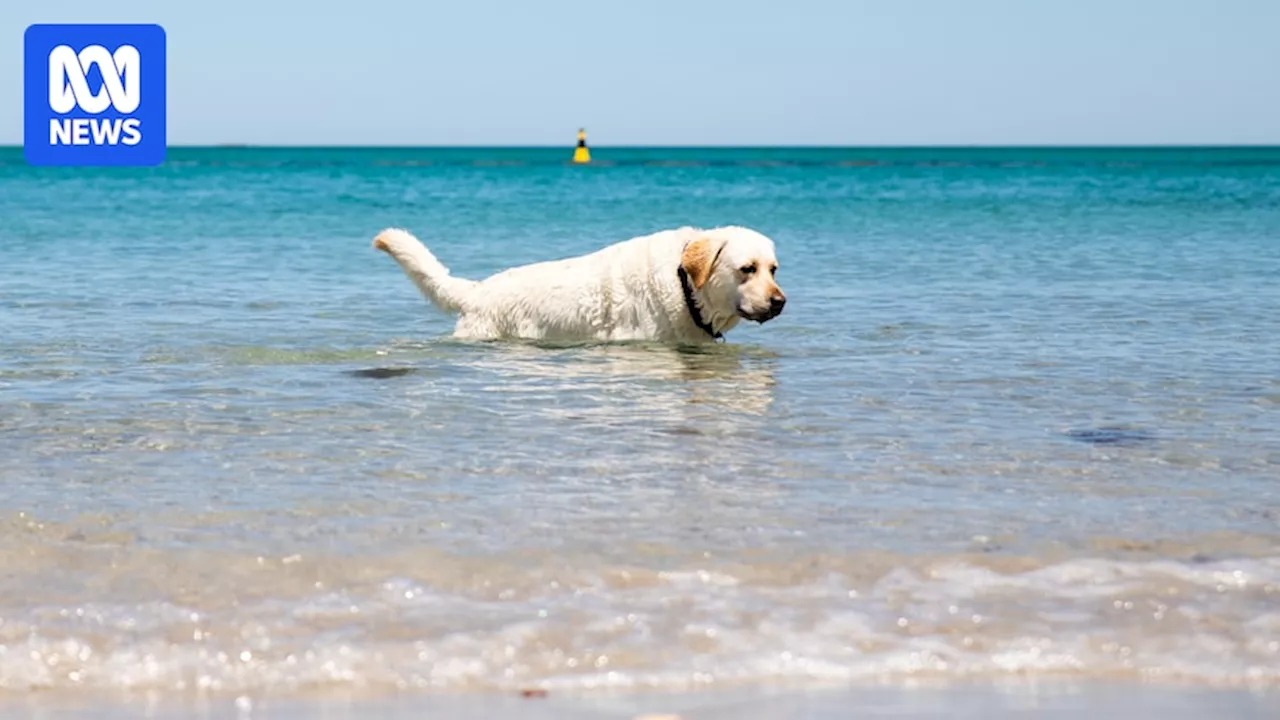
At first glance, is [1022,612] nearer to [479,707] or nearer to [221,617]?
[479,707]

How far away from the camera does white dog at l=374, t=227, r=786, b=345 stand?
373 inches

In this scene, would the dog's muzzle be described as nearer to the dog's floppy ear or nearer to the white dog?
the white dog

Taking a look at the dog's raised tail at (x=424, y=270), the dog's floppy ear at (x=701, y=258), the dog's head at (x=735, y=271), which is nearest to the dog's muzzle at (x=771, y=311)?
the dog's head at (x=735, y=271)

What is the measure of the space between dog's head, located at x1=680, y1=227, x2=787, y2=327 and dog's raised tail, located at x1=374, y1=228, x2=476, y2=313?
158 cm

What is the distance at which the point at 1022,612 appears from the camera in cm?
450

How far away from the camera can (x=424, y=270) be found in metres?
10.1

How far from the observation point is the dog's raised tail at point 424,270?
387 inches

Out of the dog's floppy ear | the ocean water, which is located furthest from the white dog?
the ocean water

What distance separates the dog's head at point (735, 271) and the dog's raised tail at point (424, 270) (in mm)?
1578

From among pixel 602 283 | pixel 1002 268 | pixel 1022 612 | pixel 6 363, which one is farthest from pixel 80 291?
pixel 1022 612

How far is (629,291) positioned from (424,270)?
134 centimetres

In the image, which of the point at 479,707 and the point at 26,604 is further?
the point at 26,604

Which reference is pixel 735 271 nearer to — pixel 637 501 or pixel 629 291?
pixel 629 291

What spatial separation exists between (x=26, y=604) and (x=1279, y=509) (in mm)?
4217
